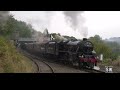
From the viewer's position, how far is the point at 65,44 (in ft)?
60.6

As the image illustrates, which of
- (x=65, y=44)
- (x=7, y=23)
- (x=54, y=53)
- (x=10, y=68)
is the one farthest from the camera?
(x=54, y=53)
